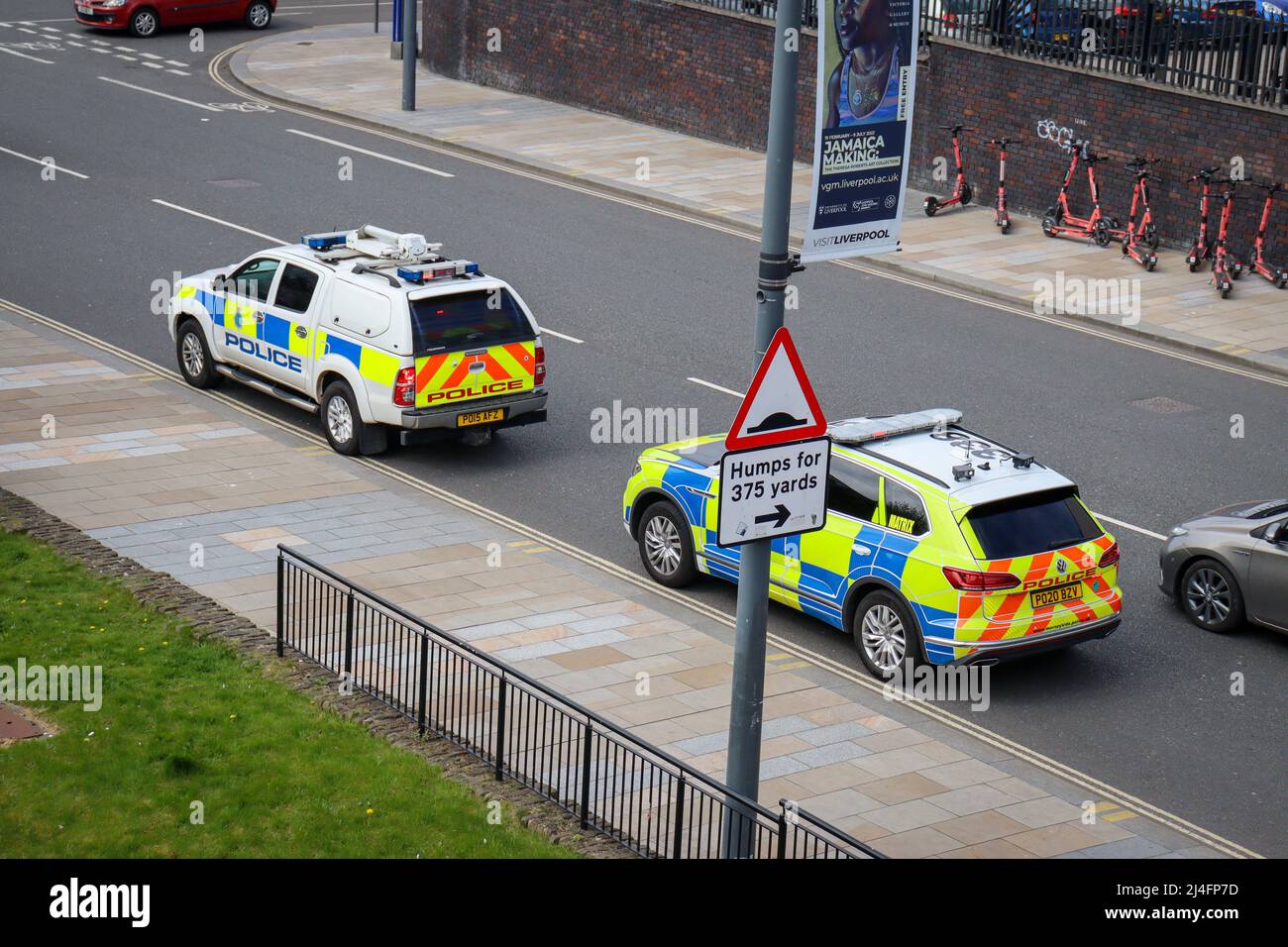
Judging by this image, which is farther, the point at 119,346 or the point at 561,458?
the point at 119,346

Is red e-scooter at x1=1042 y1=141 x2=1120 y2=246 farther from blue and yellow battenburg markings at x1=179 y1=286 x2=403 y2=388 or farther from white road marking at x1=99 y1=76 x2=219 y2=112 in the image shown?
white road marking at x1=99 y1=76 x2=219 y2=112

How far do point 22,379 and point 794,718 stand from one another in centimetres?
1143

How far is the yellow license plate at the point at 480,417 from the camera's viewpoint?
717 inches

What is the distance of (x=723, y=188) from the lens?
31484 millimetres

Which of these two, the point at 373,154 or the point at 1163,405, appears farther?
the point at 373,154

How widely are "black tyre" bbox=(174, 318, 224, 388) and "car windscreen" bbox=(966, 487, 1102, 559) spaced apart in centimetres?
1043

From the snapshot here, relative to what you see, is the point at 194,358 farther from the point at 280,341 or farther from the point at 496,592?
the point at 496,592

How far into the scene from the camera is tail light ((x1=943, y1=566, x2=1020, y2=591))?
519 inches

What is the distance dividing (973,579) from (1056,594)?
759 millimetres

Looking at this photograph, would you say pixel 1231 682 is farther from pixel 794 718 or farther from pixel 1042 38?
pixel 1042 38

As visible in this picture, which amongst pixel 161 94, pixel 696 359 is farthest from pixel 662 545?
pixel 161 94

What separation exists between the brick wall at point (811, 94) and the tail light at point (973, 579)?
15353 millimetres

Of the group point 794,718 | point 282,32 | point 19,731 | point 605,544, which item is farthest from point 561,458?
point 282,32

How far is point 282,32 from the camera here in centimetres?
4819
